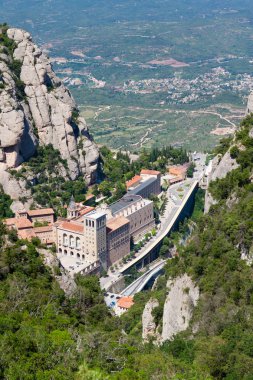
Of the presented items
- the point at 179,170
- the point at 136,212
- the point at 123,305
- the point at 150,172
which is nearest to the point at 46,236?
the point at 136,212

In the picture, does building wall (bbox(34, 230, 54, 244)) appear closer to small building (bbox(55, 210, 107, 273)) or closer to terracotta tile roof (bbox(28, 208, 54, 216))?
small building (bbox(55, 210, 107, 273))

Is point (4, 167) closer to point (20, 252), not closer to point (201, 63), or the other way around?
point (20, 252)

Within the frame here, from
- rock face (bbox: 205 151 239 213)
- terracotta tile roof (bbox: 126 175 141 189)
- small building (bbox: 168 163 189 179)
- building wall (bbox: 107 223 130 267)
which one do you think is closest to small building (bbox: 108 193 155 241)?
building wall (bbox: 107 223 130 267)

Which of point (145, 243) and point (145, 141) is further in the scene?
point (145, 141)

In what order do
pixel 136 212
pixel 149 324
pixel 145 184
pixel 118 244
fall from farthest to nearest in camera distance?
pixel 145 184, pixel 136 212, pixel 118 244, pixel 149 324

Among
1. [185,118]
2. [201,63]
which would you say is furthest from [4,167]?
[201,63]

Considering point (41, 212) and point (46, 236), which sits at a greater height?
point (41, 212)

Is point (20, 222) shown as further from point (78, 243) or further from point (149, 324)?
point (149, 324)
